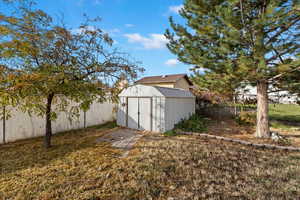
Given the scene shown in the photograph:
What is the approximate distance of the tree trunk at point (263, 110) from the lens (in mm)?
5973

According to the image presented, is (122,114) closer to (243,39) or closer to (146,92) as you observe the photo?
(146,92)

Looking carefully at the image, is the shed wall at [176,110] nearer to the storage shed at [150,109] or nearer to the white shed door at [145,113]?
the storage shed at [150,109]

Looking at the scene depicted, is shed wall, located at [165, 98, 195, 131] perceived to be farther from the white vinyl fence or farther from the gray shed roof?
the white vinyl fence

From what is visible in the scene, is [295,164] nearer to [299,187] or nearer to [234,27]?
[299,187]

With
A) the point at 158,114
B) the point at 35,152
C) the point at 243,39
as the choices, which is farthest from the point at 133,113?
the point at 243,39

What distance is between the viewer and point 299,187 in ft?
8.84

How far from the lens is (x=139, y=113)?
7312 millimetres

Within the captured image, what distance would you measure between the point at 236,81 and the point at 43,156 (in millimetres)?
7849

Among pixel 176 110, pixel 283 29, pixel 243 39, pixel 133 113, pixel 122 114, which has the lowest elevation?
pixel 122 114

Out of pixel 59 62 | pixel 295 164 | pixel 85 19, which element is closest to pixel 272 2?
pixel 295 164

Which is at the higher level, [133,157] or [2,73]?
[2,73]

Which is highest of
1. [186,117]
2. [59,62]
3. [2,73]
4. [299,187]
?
[59,62]

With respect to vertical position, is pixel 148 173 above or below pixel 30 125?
below

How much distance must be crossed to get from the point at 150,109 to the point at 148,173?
3.99 meters
